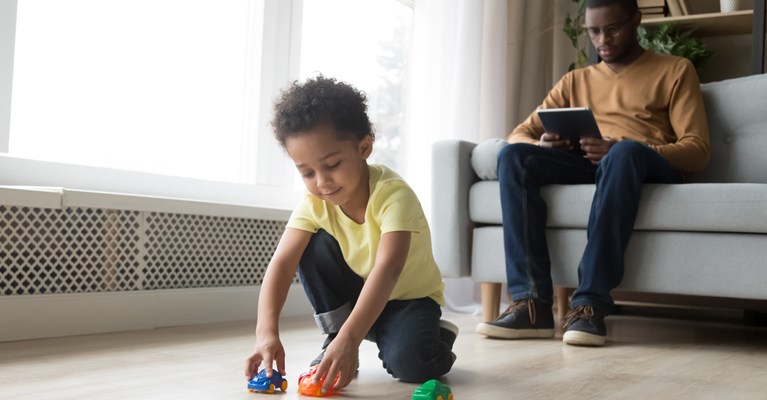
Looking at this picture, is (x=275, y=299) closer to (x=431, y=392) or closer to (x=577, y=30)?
(x=431, y=392)

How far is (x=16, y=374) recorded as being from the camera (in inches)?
53.4

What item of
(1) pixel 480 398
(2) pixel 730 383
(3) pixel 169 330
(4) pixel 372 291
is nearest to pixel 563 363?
(2) pixel 730 383

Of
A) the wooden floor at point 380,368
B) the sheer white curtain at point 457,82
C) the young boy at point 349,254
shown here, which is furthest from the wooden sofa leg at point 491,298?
the young boy at point 349,254

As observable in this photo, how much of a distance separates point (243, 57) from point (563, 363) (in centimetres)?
148

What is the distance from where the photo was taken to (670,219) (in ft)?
6.66

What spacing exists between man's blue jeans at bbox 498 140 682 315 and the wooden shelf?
1.24 meters

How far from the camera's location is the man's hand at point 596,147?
7.01 feet

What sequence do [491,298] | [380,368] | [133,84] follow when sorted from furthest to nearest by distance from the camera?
[491,298] → [133,84] → [380,368]

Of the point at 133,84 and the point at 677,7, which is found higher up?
the point at 677,7

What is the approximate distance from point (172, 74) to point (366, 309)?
142 cm

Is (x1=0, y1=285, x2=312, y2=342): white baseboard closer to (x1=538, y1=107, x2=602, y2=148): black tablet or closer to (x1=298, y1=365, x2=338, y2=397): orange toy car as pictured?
(x1=298, y1=365, x2=338, y2=397): orange toy car

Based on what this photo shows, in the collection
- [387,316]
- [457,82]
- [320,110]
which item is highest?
[457,82]

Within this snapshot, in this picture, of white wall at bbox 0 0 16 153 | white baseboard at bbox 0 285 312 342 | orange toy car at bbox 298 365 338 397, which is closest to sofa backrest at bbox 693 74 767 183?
white baseboard at bbox 0 285 312 342

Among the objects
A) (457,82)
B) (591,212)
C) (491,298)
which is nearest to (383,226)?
(591,212)
